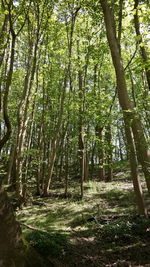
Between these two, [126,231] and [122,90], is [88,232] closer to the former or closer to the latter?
[126,231]

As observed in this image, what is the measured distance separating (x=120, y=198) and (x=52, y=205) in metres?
3.71

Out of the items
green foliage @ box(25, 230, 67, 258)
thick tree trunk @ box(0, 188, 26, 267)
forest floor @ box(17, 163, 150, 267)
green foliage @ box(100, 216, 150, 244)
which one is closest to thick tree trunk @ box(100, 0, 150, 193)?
green foliage @ box(100, 216, 150, 244)

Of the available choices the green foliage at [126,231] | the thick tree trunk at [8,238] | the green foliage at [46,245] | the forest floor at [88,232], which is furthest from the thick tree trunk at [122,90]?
the thick tree trunk at [8,238]

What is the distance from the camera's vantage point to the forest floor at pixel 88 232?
148 inches

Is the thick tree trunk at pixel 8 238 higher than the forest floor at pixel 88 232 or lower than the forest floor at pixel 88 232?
higher

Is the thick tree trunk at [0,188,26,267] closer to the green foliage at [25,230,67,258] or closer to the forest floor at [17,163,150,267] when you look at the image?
the forest floor at [17,163,150,267]

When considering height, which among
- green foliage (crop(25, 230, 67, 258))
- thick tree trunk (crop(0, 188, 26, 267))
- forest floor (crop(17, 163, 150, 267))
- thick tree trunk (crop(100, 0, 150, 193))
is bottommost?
forest floor (crop(17, 163, 150, 267))

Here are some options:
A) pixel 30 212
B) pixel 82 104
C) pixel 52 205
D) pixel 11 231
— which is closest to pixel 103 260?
pixel 11 231

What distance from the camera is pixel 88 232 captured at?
5602mm

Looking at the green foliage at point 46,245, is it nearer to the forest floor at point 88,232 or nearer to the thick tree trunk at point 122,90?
the forest floor at point 88,232

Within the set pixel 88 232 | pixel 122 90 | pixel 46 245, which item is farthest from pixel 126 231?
pixel 122 90

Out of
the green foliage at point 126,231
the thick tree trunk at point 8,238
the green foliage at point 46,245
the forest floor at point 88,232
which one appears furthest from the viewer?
the green foliage at point 126,231

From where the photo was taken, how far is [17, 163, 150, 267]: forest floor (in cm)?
376

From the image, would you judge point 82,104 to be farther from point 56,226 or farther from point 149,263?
point 149,263
